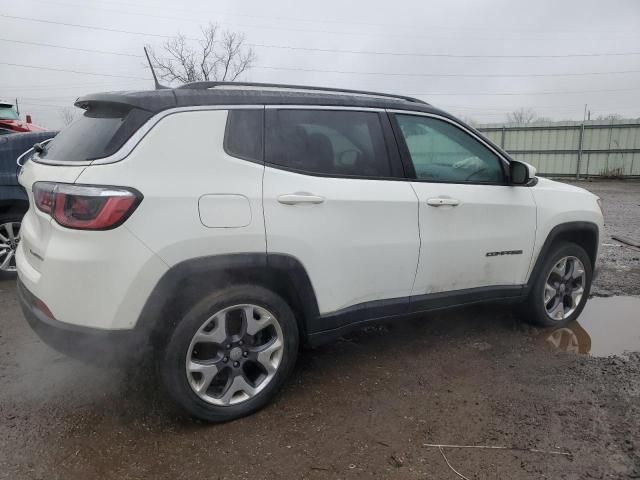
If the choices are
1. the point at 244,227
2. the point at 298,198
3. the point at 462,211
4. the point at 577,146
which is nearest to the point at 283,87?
the point at 298,198

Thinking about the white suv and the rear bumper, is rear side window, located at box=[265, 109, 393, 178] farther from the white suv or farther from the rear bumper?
the rear bumper

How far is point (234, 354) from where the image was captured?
9.07ft

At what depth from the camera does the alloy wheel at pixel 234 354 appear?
2670mm

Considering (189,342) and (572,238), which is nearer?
(189,342)

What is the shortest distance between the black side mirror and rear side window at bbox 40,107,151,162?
102 inches

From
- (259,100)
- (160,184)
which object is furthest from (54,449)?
(259,100)

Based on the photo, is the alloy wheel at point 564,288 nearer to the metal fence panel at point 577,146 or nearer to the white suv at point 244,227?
the white suv at point 244,227

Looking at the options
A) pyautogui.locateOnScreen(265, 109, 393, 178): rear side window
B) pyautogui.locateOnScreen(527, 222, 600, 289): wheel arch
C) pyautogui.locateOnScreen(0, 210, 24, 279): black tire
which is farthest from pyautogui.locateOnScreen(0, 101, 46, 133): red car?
pyautogui.locateOnScreen(527, 222, 600, 289): wheel arch

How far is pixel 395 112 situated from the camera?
3332mm

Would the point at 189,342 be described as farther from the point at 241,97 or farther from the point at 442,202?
the point at 442,202

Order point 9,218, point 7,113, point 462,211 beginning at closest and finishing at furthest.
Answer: point 462,211 < point 9,218 < point 7,113

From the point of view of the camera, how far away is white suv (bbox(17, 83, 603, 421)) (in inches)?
94.5

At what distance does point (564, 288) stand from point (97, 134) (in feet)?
12.2

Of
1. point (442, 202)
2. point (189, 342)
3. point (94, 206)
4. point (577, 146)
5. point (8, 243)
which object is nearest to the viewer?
point (94, 206)
